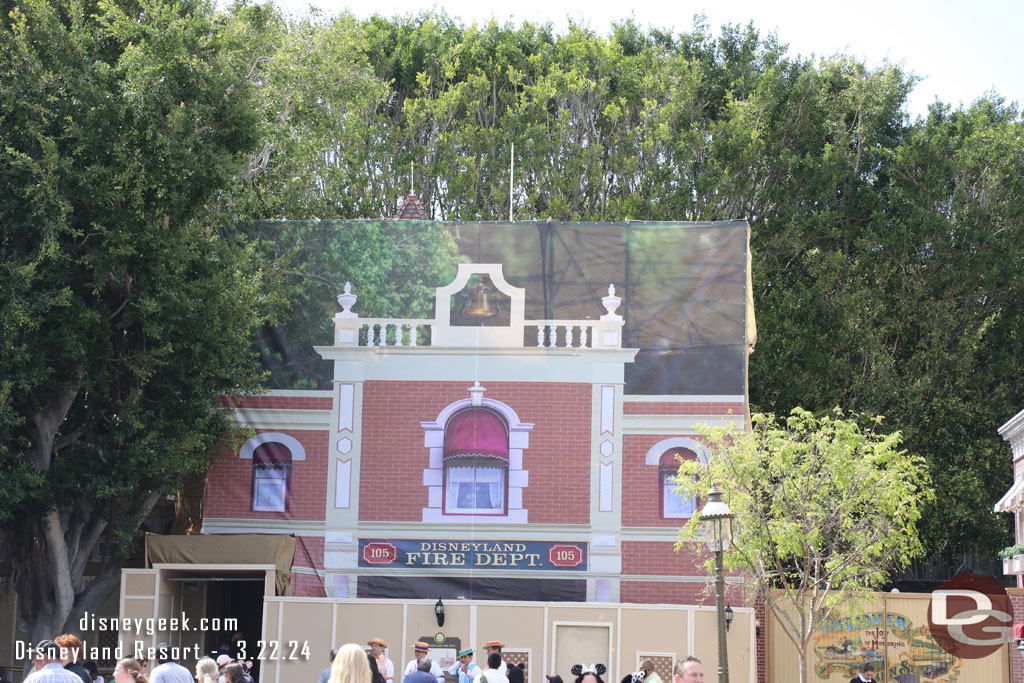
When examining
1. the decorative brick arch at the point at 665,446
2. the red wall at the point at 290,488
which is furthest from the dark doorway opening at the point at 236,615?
the decorative brick arch at the point at 665,446

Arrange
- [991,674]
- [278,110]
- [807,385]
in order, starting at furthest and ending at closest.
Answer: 1. [807,385]
2. [278,110]
3. [991,674]

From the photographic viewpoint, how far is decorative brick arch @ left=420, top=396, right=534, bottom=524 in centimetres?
2397

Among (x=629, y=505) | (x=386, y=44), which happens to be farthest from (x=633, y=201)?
(x=629, y=505)

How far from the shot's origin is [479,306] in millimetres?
24938

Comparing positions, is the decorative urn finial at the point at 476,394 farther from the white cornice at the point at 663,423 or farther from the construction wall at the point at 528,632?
the construction wall at the point at 528,632

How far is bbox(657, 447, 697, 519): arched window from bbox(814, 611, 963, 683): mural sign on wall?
11.8ft

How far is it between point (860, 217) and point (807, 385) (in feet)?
19.8

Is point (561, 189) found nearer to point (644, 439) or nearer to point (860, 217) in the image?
point (860, 217)

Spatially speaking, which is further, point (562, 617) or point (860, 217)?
point (860, 217)

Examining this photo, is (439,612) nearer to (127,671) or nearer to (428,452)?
(428,452)

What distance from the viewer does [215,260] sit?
22.2 metres

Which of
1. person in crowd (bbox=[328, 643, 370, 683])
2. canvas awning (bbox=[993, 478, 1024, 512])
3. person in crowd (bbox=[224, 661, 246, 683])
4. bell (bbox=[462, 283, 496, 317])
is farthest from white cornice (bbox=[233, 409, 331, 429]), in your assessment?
person in crowd (bbox=[328, 643, 370, 683])

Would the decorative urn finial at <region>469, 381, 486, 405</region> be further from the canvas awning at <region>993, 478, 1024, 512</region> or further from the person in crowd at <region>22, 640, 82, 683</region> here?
the person in crowd at <region>22, 640, 82, 683</region>

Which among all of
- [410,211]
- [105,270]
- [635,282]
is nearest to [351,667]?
[105,270]
